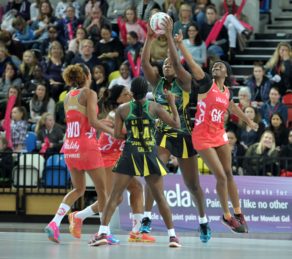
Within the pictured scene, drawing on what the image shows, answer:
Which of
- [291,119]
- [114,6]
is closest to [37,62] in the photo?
[114,6]

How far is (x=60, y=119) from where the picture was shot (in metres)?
24.2

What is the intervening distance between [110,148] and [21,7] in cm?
1246

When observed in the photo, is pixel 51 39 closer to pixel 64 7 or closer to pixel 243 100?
pixel 64 7

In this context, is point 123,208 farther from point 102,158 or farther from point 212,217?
point 102,158

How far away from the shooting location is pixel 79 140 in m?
15.7

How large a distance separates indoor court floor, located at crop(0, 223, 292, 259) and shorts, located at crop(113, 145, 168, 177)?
979 millimetres

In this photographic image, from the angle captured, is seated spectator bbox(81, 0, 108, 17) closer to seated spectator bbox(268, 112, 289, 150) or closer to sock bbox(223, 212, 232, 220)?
seated spectator bbox(268, 112, 289, 150)

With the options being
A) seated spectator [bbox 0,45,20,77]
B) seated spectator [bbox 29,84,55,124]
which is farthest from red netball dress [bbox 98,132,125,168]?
seated spectator [bbox 0,45,20,77]

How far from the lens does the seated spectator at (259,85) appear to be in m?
22.8

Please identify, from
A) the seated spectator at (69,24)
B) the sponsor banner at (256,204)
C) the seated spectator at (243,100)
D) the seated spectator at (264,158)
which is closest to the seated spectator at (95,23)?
the seated spectator at (69,24)

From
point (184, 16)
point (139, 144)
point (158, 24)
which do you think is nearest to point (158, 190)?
point (139, 144)

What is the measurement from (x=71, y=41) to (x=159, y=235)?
8160 millimetres

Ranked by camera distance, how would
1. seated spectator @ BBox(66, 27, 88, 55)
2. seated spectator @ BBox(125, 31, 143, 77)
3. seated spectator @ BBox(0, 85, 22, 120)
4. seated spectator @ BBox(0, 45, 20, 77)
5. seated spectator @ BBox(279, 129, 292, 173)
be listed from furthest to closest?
seated spectator @ BBox(0, 45, 20, 77) < seated spectator @ BBox(66, 27, 88, 55) < seated spectator @ BBox(0, 85, 22, 120) < seated spectator @ BBox(125, 31, 143, 77) < seated spectator @ BBox(279, 129, 292, 173)

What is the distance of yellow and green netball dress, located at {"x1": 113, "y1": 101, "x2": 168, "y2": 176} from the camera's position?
15.1 metres
